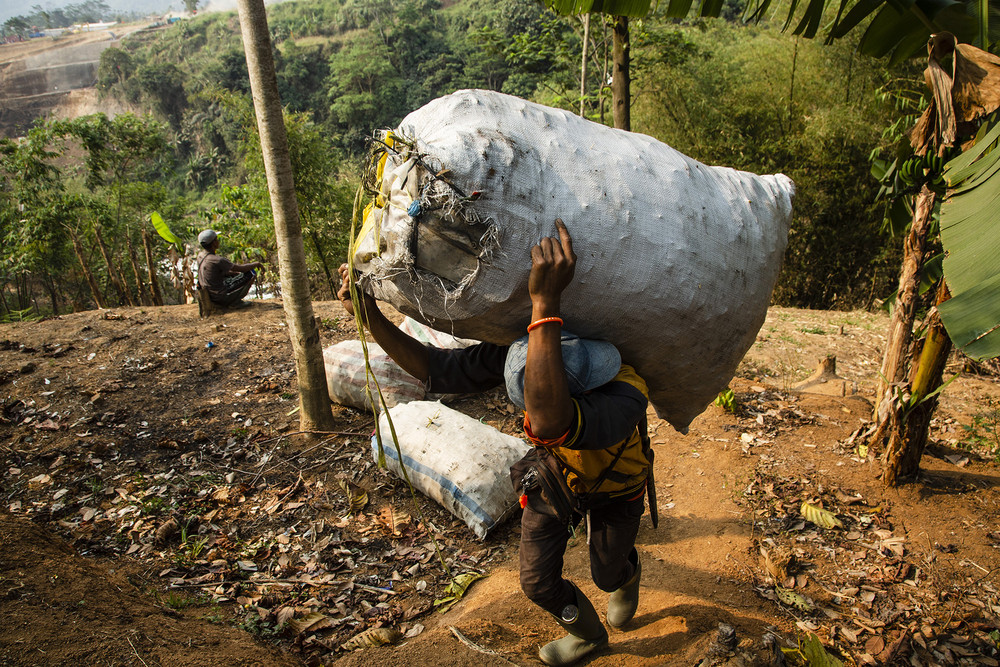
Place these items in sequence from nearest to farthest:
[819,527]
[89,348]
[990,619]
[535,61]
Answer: [990,619] → [819,527] → [89,348] → [535,61]

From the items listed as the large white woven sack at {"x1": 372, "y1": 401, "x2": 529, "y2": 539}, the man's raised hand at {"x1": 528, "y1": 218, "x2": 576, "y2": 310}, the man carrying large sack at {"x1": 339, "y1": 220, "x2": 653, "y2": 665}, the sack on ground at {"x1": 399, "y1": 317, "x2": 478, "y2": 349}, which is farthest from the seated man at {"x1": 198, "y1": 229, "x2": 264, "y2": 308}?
the man's raised hand at {"x1": 528, "y1": 218, "x2": 576, "y2": 310}

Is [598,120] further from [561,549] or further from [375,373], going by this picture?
[561,549]

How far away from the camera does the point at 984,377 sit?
6227mm

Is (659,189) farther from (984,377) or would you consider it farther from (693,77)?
(693,77)

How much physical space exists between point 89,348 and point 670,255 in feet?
20.1

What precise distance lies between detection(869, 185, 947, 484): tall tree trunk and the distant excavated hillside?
75.2 m

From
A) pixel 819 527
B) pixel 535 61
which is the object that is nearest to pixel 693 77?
pixel 535 61

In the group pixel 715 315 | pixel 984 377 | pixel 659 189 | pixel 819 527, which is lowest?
pixel 984 377

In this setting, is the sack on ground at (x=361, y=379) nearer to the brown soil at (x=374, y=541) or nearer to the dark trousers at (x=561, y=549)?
the brown soil at (x=374, y=541)

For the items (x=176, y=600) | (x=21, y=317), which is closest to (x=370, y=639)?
(x=176, y=600)

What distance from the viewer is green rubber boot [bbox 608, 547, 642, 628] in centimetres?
249

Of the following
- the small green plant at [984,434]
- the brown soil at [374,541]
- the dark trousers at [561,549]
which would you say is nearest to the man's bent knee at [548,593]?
the dark trousers at [561,549]

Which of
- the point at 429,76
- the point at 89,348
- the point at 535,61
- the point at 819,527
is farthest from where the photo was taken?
the point at 429,76

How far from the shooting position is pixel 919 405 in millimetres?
3301
